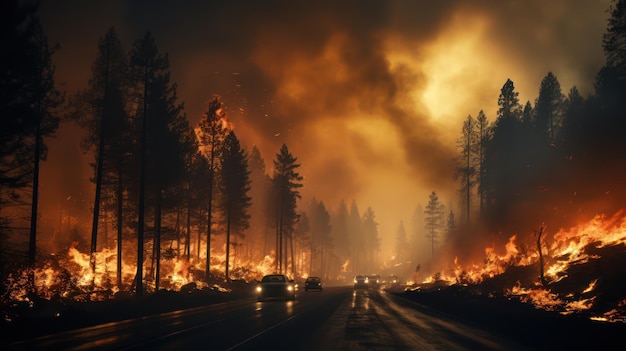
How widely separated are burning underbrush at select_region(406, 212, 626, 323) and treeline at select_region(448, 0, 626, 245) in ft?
6.56

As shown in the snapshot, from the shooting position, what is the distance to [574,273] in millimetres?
29484

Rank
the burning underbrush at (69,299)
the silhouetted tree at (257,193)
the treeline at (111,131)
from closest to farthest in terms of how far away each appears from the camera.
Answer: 1. the burning underbrush at (69,299)
2. the treeline at (111,131)
3. the silhouetted tree at (257,193)

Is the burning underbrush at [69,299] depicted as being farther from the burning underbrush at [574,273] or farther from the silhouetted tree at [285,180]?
the silhouetted tree at [285,180]

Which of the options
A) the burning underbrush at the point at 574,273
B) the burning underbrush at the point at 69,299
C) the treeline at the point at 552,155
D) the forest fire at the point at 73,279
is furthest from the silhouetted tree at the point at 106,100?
the treeline at the point at 552,155

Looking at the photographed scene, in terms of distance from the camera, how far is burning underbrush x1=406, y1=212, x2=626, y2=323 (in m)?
22.7

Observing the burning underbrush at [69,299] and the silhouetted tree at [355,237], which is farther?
the silhouetted tree at [355,237]

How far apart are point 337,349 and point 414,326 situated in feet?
23.5

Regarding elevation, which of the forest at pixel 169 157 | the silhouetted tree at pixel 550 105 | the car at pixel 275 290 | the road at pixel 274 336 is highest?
the silhouetted tree at pixel 550 105

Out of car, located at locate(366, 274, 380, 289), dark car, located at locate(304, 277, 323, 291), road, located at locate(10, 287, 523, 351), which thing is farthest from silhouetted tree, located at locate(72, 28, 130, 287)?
car, located at locate(366, 274, 380, 289)

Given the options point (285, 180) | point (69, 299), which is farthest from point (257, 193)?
point (69, 299)

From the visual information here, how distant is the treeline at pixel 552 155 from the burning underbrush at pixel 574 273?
1999 mm

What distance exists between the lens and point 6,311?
19734 millimetres

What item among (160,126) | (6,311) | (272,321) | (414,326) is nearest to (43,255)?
(160,126)

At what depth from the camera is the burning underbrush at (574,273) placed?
74.5 ft
